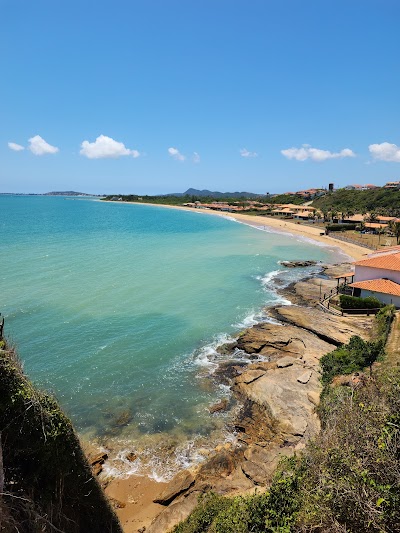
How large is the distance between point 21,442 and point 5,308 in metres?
26.4

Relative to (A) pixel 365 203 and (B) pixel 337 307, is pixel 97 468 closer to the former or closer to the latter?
(B) pixel 337 307

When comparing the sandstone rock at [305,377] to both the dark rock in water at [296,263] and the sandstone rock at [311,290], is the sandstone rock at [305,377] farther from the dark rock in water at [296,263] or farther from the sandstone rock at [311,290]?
the dark rock in water at [296,263]

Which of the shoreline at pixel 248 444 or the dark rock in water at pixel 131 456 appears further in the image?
the dark rock in water at pixel 131 456

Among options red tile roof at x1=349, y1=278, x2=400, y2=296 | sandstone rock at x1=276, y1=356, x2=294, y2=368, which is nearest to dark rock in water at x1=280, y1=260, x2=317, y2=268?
red tile roof at x1=349, y1=278, x2=400, y2=296

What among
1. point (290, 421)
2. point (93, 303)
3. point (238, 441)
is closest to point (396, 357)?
point (290, 421)

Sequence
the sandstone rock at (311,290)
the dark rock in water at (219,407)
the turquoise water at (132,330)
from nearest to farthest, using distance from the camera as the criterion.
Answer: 1. the turquoise water at (132,330)
2. the dark rock in water at (219,407)
3. the sandstone rock at (311,290)

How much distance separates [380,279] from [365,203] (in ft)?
347

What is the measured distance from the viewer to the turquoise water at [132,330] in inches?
694

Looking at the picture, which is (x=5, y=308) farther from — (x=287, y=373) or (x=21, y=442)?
(x=21, y=442)

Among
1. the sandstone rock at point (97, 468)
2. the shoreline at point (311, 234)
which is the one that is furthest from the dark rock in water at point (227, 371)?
the shoreline at point (311, 234)

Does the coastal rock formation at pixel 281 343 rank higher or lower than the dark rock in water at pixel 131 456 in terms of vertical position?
higher

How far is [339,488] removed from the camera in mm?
7242

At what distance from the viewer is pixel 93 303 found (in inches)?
1307

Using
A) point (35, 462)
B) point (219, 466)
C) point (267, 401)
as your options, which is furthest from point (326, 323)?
point (35, 462)
